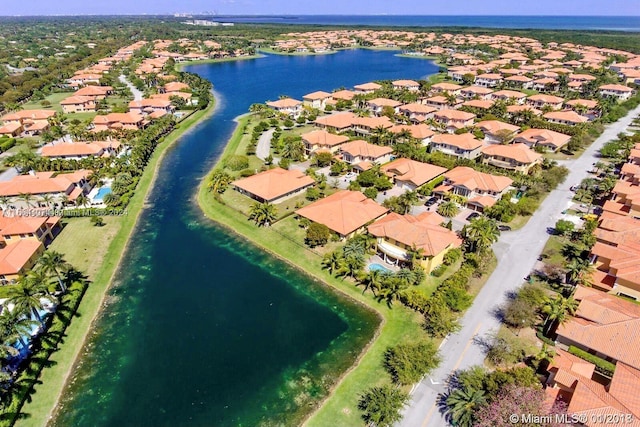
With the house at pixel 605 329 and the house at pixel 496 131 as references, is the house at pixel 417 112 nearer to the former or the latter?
the house at pixel 496 131

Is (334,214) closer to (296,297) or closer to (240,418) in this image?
(296,297)

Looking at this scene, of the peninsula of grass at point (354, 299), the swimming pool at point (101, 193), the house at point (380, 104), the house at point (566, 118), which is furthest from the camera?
the house at point (380, 104)

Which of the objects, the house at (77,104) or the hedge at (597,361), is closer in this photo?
the hedge at (597,361)

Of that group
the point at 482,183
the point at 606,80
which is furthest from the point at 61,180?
the point at 606,80

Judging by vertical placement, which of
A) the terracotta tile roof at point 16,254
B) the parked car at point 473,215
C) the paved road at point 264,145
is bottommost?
the parked car at point 473,215

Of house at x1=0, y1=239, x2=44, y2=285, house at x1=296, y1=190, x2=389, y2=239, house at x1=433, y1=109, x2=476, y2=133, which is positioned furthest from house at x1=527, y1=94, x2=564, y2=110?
house at x1=0, y1=239, x2=44, y2=285

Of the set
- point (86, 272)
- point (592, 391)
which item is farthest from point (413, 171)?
point (86, 272)

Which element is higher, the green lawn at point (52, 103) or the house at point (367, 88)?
the house at point (367, 88)

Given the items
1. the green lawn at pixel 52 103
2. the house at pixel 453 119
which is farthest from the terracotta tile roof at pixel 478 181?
the green lawn at pixel 52 103
